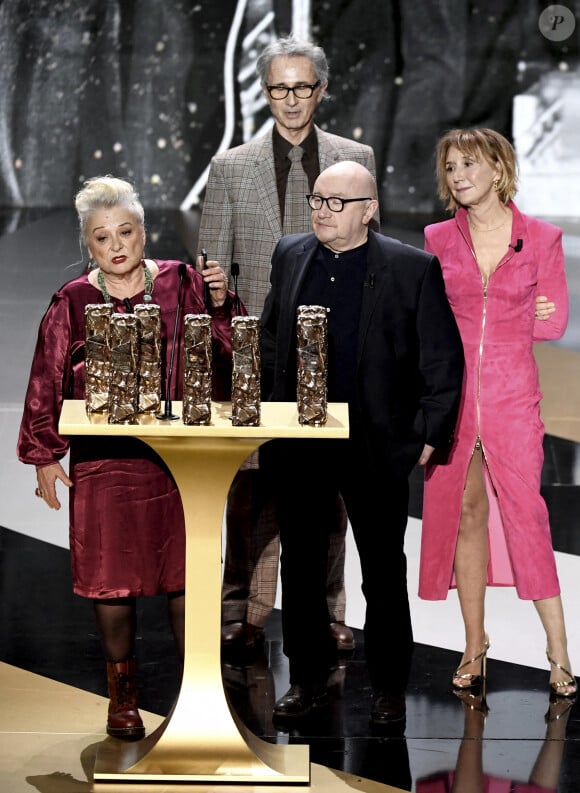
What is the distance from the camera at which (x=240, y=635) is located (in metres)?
4.50

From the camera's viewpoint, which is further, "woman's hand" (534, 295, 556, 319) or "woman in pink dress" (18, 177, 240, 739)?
"woman's hand" (534, 295, 556, 319)

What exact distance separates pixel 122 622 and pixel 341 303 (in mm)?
1022

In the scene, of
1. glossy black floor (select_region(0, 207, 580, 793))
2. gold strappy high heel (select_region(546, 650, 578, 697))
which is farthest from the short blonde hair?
gold strappy high heel (select_region(546, 650, 578, 697))

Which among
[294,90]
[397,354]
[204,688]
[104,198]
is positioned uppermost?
[294,90]

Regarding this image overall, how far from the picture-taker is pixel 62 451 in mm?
3723

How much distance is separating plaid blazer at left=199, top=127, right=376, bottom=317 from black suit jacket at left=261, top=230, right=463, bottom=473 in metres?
0.65

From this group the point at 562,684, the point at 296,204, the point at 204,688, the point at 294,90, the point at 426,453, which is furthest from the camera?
the point at 296,204

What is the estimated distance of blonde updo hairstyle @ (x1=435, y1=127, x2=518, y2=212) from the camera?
4000mm

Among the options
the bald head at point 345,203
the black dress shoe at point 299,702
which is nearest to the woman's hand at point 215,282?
the bald head at point 345,203

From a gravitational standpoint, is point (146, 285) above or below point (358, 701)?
above

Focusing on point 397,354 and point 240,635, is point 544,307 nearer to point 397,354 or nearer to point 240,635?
point 397,354

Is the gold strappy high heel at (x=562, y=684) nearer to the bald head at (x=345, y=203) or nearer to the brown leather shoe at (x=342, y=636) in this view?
the brown leather shoe at (x=342, y=636)

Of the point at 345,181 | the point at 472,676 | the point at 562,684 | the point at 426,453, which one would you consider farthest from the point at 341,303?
the point at 562,684

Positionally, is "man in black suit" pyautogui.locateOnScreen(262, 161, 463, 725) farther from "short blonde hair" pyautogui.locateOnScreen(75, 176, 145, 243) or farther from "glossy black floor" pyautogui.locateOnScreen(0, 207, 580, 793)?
"short blonde hair" pyautogui.locateOnScreen(75, 176, 145, 243)
